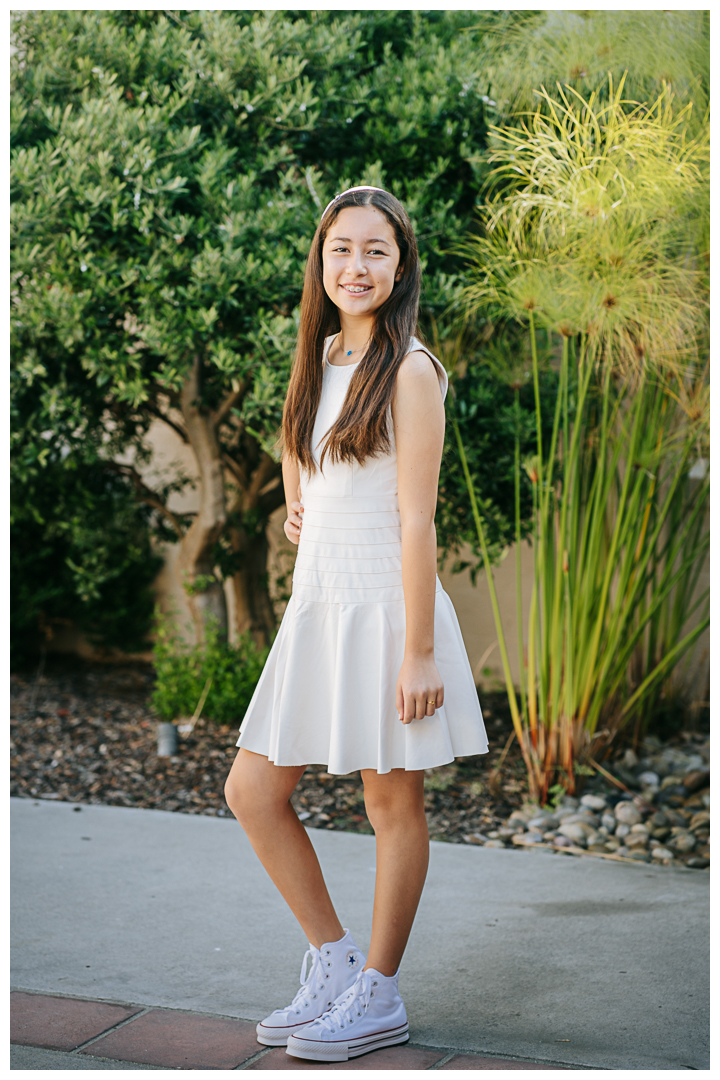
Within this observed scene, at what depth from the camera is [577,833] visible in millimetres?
3412

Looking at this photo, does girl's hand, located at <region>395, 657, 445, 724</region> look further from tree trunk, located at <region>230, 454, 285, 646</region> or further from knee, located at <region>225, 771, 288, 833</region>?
tree trunk, located at <region>230, 454, 285, 646</region>

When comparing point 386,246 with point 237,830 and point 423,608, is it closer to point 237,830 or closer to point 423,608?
point 423,608

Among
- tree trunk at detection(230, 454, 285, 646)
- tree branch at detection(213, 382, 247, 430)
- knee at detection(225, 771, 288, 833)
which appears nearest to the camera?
knee at detection(225, 771, 288, 833)

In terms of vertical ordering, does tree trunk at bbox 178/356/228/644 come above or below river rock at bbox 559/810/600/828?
above

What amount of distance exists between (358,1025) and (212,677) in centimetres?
265

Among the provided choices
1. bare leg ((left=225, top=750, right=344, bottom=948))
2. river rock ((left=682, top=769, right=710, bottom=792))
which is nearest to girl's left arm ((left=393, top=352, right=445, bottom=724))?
bare leg ((left=225, top=750, right=344, bottom=948))

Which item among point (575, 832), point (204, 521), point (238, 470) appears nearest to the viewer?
point (575, 832)

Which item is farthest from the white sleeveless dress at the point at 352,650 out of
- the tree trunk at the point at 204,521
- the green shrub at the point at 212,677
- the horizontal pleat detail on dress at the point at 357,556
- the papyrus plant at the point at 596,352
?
the tree trunk at the point at 204,521

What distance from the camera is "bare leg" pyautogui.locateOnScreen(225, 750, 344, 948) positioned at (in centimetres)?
199

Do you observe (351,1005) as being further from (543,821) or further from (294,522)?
(543,821)

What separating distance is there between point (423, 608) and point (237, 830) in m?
1.86

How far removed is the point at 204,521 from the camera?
461 cm

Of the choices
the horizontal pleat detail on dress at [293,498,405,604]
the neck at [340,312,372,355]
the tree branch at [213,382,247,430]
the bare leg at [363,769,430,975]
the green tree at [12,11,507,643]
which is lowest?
the bare leg at [363,769,430,975]

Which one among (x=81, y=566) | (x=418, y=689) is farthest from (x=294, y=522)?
(x=81, y=566)
